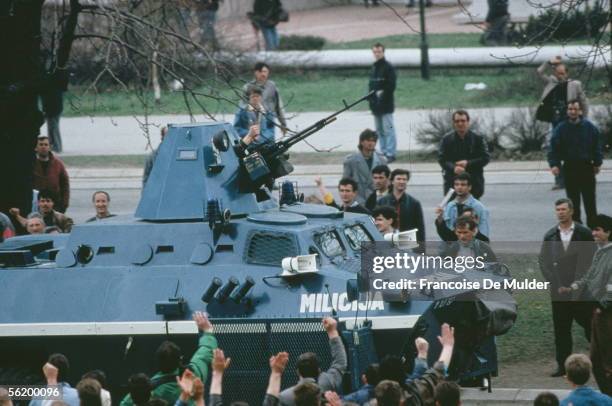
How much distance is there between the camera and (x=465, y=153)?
2053 cm

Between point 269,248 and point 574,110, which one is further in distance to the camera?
point 574,110

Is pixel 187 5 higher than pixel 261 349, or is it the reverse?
pixel 187 5

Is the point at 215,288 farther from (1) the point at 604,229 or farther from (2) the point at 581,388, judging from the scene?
(1) the point at 604,229

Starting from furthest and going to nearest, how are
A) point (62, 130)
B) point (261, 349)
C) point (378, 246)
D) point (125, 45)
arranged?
point (62, 130) → point (125, 45) → point (378, 246) → point (261, 349)

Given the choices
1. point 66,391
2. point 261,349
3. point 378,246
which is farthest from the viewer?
point 378,246

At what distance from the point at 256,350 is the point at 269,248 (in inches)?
42.4

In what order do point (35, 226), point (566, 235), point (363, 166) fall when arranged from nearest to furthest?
point (566, 235), point (35, 226), point (363, 166)

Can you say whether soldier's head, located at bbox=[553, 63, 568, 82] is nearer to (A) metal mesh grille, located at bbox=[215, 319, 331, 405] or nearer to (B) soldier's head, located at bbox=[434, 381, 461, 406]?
(A) metal mesh grille, located at bbox=[215, 319, 331, 405]

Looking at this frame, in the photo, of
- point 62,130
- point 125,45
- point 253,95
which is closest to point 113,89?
point 62,130

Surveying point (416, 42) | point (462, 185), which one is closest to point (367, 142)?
point (462, 185)

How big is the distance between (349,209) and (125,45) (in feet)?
10.8

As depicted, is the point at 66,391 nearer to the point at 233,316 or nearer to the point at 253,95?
the point at 233,316

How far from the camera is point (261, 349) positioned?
14.2 meters

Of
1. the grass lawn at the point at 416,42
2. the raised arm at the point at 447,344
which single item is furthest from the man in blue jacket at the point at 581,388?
the grass lawn at the point at 416,42
